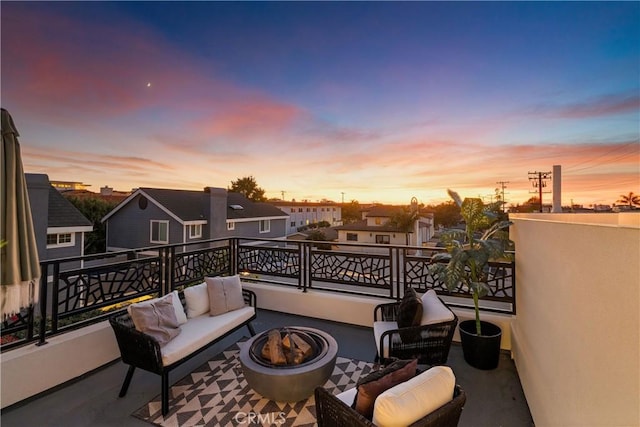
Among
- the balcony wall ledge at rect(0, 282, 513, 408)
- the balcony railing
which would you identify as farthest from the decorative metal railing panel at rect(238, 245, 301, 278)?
the balcony wall ledge at rect(0, 282, 513, 408)

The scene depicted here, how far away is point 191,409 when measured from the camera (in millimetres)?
2473

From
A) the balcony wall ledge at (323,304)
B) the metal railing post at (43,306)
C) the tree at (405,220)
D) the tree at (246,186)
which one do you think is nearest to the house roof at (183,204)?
the balcony wall ledge at (323,304)

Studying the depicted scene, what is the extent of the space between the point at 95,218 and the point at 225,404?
55.4ft

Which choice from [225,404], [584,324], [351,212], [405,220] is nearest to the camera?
[584,324]

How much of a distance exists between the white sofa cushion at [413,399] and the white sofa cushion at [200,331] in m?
2.10

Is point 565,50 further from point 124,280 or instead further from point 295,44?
point 124,280

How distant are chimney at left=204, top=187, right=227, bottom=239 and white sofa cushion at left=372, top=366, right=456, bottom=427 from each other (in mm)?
13972

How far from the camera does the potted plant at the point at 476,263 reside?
10.1ft

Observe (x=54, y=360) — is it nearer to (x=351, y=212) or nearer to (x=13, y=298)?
(x=13, y=298)

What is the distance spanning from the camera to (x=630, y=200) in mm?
4133

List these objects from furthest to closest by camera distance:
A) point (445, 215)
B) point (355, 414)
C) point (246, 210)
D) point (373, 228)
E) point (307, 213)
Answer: point (307, 213)
point (445, 215)
point (373, 228)
point (246, 210)
point (355, 414)

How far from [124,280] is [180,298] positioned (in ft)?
2.59

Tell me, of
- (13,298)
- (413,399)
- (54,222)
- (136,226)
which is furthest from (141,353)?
(136,226)

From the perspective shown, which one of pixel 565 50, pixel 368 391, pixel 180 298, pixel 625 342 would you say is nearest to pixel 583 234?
pixel 625 342
